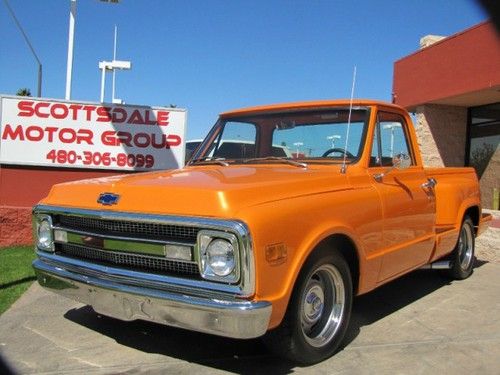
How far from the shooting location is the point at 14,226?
7938 millimetres

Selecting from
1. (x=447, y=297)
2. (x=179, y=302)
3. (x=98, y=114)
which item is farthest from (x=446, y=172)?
(x=98, y=114)

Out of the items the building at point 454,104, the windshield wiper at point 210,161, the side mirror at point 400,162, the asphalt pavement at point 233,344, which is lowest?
the asphalt pavement at point 233,344

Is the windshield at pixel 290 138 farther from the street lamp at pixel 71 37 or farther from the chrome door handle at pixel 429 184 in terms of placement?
the street lamp at pixel 71 37

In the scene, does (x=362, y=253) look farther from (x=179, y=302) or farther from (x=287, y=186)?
(x=179, y=302)

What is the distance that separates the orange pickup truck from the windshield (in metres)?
0.01

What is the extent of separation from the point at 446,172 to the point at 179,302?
3.98 metres

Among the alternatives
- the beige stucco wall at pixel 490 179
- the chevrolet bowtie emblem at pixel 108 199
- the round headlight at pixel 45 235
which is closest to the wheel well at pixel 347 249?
the chevrolet bowtie emblem at pixel 108 199

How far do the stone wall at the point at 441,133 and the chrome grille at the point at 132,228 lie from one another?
11.6 m

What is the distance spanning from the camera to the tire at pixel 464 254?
6.43 m

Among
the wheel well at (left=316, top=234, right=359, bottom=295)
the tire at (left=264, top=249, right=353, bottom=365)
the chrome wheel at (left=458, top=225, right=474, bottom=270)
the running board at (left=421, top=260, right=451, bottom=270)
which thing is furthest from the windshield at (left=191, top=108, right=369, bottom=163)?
the chrome wheel at (left=458, top=225, right=474, bottom=270)

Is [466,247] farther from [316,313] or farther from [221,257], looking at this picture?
[221,257]

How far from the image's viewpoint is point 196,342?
422 centimetres

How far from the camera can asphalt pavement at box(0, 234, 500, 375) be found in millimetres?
3746

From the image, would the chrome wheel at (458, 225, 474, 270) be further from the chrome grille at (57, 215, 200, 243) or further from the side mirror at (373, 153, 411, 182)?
the chrome grille at (57, 215, 200, 243)
